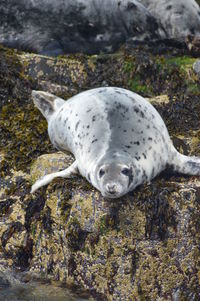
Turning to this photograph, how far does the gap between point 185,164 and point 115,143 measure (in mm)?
648

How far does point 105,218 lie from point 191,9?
17.7 ft

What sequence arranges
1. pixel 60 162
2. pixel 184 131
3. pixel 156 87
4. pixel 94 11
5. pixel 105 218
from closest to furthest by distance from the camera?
1. pixel 105 218
2. pixel 60 162
3. pixel 184 131
4. pixel 156 87
5. pixel 94 11

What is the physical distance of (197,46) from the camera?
901cm

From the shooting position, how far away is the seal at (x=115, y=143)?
511 centimetres

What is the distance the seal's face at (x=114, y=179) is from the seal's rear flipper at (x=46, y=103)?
1892mm

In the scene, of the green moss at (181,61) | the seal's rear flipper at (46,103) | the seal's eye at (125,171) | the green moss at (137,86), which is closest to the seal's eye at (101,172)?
the seal's eye at (125,171)

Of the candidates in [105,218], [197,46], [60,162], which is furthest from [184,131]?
[197,46]

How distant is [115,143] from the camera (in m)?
5.37

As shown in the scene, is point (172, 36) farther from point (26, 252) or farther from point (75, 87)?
point (26, 252)

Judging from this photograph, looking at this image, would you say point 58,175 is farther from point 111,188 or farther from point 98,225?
point 111,188

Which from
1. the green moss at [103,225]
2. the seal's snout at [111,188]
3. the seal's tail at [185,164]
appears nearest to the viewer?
the seal's snout at [111,188]

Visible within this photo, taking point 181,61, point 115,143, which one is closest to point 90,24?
point 181,61

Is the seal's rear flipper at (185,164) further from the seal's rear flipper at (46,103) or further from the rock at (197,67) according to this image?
the rock at (197,67)

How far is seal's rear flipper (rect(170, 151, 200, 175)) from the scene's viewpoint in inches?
221
